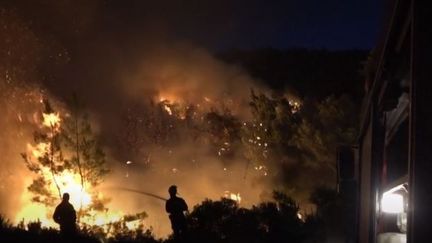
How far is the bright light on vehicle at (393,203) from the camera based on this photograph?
16.2 feet

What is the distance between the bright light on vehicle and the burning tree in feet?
56.0

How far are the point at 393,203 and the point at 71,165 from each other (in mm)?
17718

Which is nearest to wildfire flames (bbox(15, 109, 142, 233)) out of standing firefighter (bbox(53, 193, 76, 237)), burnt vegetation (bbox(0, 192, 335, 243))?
burnt vegetation (bbox(0, 192, 335, 243))

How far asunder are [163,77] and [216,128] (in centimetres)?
507

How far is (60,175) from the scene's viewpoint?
73.6 ft

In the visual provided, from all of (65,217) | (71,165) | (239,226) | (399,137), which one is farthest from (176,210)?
(71,165)

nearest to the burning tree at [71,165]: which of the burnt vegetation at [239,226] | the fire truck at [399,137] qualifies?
the burnt vegetation at [239,226]

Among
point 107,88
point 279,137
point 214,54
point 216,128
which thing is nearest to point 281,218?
point 279,137

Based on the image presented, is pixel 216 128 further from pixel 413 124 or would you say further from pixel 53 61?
pixel 413 124

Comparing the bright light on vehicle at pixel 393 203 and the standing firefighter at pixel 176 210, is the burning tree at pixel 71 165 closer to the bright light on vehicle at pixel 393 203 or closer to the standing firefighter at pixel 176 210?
the standing firefighter at pixel 176 210

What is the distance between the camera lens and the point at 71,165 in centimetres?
2173

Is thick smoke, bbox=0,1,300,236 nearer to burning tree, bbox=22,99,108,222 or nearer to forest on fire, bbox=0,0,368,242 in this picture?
forest on fire, bbox=0,0,368,242

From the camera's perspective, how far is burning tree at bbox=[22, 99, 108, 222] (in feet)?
71.3

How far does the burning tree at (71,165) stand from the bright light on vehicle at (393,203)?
1706cm
